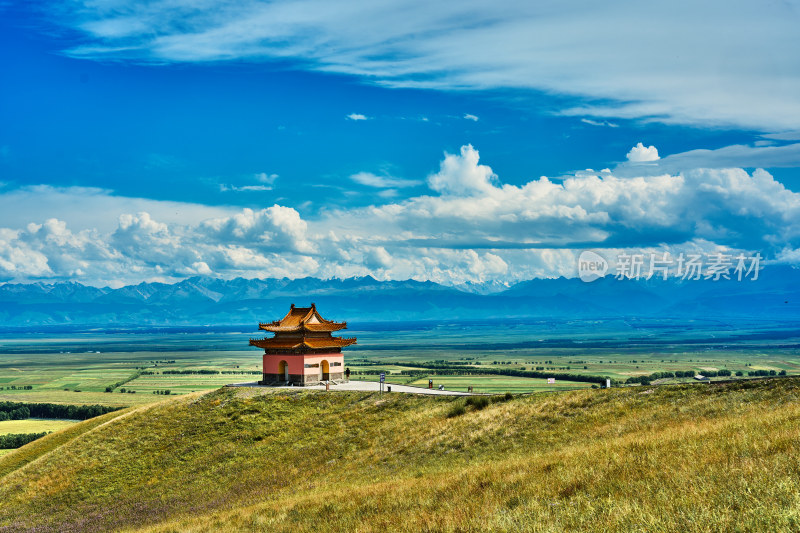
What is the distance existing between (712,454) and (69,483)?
42.5m

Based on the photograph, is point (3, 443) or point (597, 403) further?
point (3, 443)

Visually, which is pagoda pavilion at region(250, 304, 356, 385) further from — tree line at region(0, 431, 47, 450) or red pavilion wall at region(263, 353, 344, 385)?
tree line at region(0, 431, 47, 450)

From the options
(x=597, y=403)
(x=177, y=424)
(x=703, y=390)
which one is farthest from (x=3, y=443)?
(x=703, y=390)

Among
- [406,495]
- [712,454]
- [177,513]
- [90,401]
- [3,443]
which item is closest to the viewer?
[712,454]

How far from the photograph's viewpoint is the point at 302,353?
58000mm

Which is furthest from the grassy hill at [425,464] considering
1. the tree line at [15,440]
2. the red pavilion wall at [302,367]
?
the tree line at [15,440]

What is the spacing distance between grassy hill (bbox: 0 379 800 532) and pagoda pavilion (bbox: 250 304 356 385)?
5039 millimetres

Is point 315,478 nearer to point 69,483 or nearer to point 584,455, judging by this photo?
point 584,455

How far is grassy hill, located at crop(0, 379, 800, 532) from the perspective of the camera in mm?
14969

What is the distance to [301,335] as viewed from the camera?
59281mm

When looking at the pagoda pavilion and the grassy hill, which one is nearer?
the grassy hill

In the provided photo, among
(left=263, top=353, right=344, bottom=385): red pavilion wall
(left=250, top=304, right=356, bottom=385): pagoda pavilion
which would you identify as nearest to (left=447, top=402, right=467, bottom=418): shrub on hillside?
(left=250, top=304, right=356, bottom=385): pagoda pavilion

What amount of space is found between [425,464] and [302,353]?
28906 mm

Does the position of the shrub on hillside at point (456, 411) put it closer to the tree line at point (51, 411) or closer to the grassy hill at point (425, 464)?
the grassy hill at point (425, 464)
